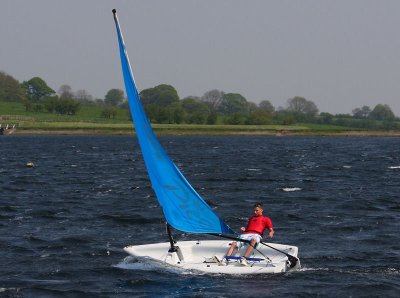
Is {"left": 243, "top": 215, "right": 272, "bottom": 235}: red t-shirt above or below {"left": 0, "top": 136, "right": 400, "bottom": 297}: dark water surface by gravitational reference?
above

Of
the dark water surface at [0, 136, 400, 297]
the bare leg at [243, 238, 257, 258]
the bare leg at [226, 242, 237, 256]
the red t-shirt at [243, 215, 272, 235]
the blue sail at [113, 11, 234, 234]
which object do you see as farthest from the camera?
the red t-shirt at [243, 215, 272, 235]

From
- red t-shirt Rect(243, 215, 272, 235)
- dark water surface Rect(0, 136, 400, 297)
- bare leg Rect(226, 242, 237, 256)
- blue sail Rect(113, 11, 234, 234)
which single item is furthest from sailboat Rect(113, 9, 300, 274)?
red t-shirt Rect(243, 215, 272, 235)

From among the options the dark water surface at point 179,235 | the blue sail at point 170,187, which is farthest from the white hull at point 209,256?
the blue sail at point 170,187

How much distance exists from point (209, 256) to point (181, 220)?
1.82m

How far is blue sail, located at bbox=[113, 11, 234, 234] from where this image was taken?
22.5m

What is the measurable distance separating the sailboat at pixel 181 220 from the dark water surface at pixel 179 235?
0.41 metres

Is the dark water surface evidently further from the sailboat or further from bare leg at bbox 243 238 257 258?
bare leg at bbox 243 238 257 258

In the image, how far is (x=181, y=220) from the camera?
2323 cm

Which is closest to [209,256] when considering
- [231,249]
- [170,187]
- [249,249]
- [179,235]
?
[231,249]

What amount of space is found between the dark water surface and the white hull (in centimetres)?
29

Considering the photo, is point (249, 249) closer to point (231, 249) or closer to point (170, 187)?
point (231, 249)

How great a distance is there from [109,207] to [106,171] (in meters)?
26.5

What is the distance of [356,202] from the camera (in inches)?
1662

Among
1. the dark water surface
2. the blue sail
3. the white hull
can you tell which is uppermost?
the blue sail
